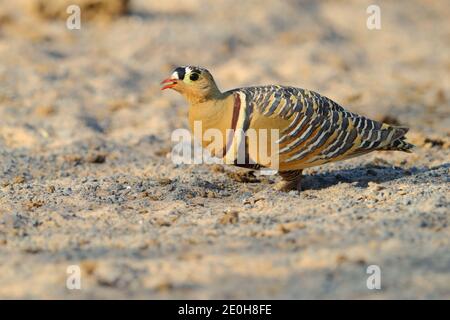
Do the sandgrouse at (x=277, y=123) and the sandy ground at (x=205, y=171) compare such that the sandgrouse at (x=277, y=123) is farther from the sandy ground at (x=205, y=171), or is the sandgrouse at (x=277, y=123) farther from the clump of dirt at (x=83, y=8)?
the clump of dirt at (x=83, y=8)

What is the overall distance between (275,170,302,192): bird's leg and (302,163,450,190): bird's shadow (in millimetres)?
172

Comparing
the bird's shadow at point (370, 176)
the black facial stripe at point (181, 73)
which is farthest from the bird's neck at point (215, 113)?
the bird's shadow at point (370, 176)

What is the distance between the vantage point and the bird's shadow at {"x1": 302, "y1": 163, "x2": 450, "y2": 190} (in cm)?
578

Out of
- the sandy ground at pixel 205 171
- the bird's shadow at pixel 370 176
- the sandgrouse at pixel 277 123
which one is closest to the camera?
the sandy ground at pixel 205 171

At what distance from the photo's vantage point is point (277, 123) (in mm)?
5176

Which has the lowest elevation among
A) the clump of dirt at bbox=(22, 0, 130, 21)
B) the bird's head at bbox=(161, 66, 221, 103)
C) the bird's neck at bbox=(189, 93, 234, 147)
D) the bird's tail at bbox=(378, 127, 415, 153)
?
the bird's tail at bbox=(378, 127, 415, 153)

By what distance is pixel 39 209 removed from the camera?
5.22m

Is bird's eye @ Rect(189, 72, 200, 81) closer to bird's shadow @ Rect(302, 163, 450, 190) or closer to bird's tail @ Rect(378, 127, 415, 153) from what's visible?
bird's shadow @ Rect(302, 163, 450, 190)

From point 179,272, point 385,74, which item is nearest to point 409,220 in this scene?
point 179,272

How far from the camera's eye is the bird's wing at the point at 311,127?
17.1 feet

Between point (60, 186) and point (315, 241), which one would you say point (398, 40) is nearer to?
point (60, 186)

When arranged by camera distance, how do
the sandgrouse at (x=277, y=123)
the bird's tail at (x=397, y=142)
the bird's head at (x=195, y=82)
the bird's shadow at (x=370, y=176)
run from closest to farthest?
the sandgrouse at (x=277, y=123) → the bird's head at (x=195, y=82) → the bird's tail at (x=397, y=142) → the bird's shadow at (x=370, y=176)

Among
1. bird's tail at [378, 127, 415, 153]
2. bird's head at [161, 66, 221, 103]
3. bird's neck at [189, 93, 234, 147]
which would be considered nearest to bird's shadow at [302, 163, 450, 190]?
bird's tail at [378, 127, 415, 153]

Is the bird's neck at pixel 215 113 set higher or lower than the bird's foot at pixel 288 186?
higher
